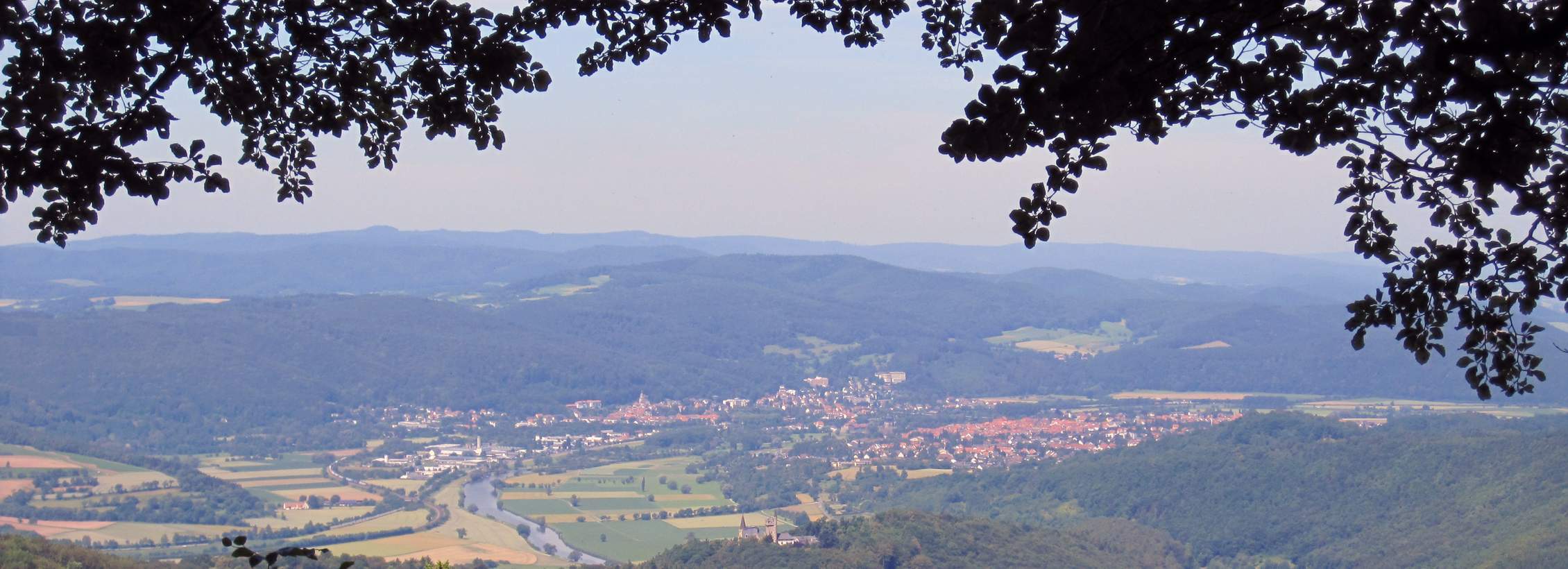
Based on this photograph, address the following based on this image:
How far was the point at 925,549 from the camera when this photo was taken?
2809 centimetres

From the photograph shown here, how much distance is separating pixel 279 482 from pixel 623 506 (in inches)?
606

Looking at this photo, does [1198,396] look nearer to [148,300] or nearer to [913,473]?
[913,473]

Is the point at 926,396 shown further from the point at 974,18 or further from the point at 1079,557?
the point at 974,18

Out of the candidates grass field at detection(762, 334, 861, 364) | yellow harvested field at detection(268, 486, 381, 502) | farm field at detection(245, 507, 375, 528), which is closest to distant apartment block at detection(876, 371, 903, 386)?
grass field at detection(762, 334, 861, 364)

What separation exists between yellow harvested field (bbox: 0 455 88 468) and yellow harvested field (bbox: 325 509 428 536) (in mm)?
14670

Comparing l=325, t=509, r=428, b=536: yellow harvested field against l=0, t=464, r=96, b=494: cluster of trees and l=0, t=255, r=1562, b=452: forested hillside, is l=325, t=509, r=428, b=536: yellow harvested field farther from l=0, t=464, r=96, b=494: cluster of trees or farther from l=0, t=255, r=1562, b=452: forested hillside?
l=0, t=255, r=1562, b=452: forested hillside

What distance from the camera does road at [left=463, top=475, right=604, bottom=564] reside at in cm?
3584

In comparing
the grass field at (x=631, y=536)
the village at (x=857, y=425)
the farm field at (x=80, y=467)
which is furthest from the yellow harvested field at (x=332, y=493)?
the grass field at (x=631, y=536)

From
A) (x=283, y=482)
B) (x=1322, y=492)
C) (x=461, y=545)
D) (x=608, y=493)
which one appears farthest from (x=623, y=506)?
(x=1322, y=492)

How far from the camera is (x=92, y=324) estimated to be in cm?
8381

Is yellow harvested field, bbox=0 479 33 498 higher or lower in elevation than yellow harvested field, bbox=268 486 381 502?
higher

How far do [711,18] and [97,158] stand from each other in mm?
1932

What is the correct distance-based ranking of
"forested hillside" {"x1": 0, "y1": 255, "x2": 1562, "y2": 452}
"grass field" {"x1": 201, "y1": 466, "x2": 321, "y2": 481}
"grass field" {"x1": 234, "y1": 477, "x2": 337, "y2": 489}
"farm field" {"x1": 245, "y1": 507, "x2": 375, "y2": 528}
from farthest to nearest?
"forested hillside" {"x1": 0, "y1": 255, "x2": 1562, "y2": 452}
"grass field" {"x1": 201, "y1": 466, "x2": 321, "y2": 481}
"grass field" {"x1": 234, "y1": 477, "x2": 337, "y2": 489}
"farm field" {"x1": 245, "y1": 507, "x2": 375, "y2": 528}

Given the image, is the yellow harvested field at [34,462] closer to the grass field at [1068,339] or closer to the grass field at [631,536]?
the grass field at [631,536]
